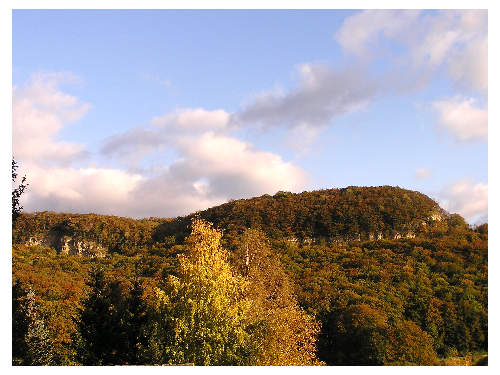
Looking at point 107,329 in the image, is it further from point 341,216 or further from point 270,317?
point 341,216

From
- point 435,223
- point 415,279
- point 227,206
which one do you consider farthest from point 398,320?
point 227,206

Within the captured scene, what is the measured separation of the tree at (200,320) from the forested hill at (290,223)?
25290mm

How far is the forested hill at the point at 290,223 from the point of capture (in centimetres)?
5166

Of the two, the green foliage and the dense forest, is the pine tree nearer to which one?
the dense forest

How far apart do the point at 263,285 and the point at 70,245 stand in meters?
33.7

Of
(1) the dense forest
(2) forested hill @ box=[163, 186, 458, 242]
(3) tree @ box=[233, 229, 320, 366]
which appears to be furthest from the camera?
(2) forested hill @ box=[163, 186, 458, 242]

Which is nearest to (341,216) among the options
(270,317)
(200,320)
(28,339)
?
(270,317)

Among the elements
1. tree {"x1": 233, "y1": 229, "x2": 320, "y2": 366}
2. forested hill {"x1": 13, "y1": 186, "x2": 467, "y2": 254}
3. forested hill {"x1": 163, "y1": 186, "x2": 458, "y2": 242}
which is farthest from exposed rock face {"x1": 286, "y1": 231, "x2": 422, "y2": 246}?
tree {"x1": 233, "y1": 229, "x2": 320, "y2": 366}

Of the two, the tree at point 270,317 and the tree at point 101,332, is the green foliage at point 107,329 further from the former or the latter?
the tree at point 270,317

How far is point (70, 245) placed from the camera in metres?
53.5

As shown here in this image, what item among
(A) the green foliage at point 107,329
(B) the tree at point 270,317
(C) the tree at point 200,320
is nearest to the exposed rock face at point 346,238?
(B) the tree at point 270,317

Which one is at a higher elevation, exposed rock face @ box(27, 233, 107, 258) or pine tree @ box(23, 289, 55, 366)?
exposed rock face @ box(27, 233, 107, 258)

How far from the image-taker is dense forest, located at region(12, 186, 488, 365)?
23.2 metres
